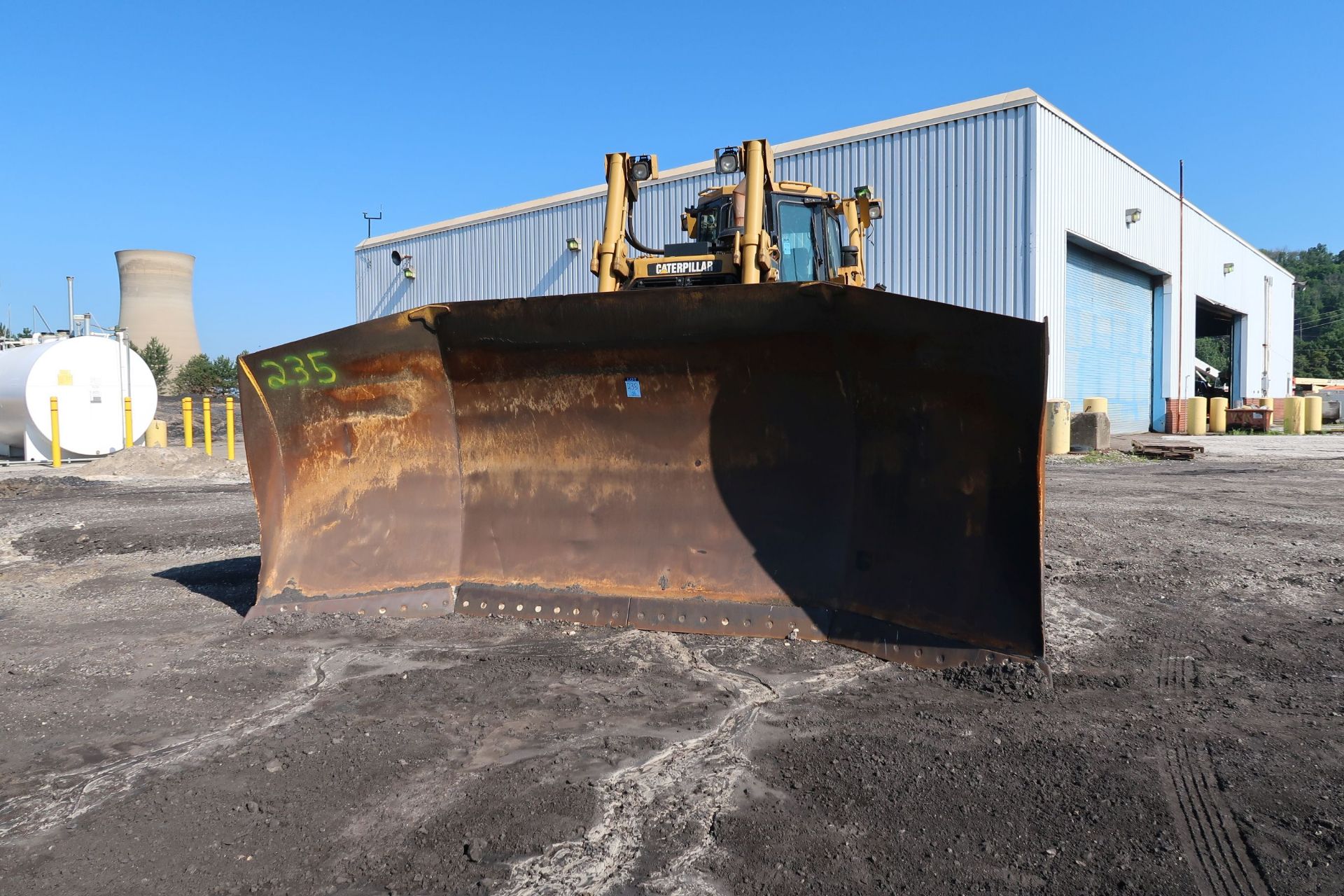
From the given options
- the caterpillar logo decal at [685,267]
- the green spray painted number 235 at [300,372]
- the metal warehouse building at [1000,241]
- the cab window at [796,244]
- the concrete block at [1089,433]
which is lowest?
the concrete block at [1089,433]

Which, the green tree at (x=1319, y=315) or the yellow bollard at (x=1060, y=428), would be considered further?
the green tree at (x=1319, y=315)

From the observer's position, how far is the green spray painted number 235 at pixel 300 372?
441 centimetres

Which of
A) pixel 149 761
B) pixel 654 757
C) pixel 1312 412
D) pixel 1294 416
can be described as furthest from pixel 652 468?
pixel 1312 412

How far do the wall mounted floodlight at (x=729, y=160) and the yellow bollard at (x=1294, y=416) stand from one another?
24777 mm

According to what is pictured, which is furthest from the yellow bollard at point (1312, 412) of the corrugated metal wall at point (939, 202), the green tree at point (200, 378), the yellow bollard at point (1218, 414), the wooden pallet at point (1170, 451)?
the green tree at point (200, 378)

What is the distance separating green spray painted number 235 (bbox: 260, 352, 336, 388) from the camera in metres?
4.41

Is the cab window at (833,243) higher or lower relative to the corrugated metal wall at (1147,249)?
lower

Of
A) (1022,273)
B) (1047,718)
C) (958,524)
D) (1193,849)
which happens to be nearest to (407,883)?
(1193,849)

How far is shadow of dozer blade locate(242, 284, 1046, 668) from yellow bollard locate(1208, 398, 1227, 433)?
81.8 feet

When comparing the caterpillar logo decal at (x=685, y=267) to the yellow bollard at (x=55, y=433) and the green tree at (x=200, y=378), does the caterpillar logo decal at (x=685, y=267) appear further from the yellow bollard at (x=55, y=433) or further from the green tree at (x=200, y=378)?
the green tree at (x=200, y=378)

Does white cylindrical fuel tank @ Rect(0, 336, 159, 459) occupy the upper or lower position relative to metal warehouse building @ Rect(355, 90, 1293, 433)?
lower

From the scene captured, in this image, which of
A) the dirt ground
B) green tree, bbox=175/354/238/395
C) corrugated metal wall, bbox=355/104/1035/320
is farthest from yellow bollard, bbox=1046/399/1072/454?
green tree, bbox=175/354/238/395

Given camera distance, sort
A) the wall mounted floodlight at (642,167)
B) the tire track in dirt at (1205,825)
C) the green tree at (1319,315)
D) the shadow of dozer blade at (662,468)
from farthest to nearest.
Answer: the green tree at (1319,315)
the wall mounted floodlight at (642,167)
the shadow of dozer blade at (662,468)
the tire track in dirt at (1205,825)

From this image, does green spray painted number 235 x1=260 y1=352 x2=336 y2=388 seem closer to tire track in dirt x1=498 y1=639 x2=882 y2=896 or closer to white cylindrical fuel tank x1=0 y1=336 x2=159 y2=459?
tire track in dirt x1=498 y1=639 x2=882 y2=896
